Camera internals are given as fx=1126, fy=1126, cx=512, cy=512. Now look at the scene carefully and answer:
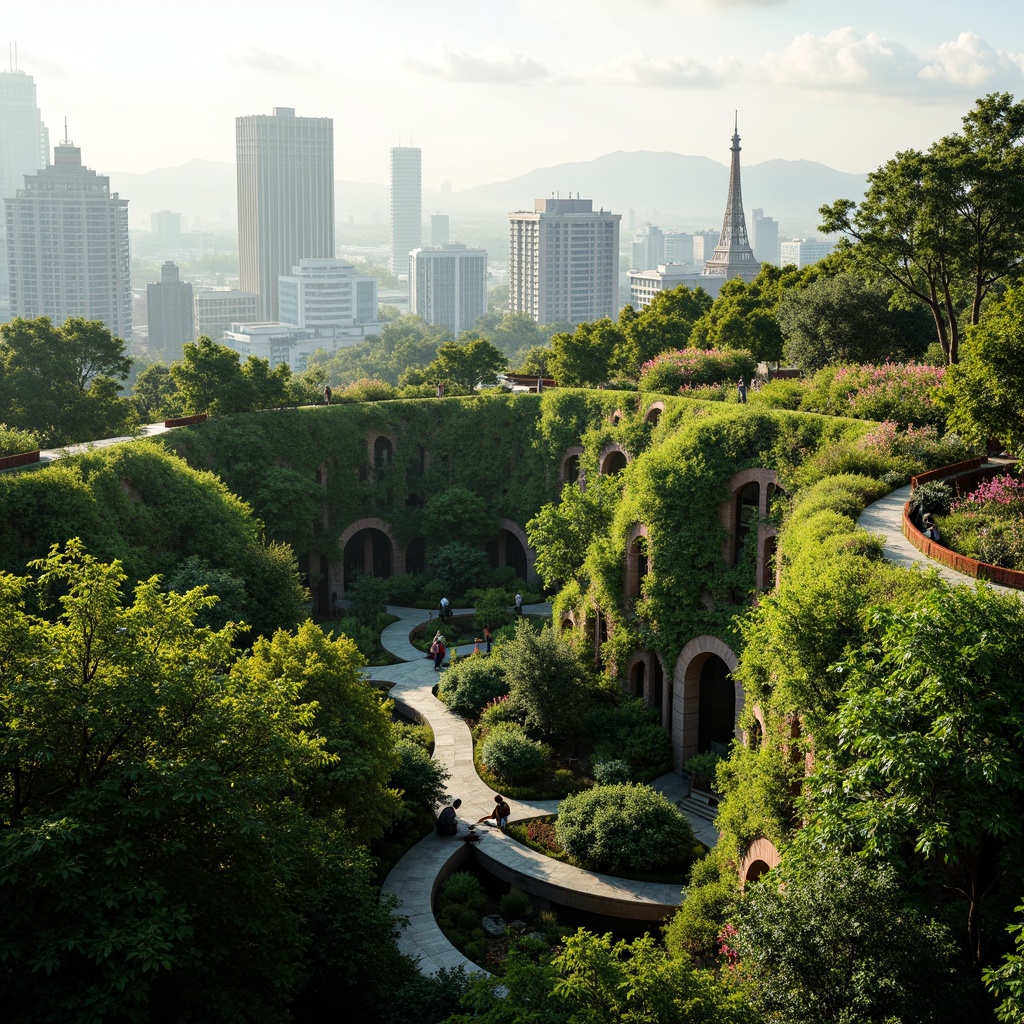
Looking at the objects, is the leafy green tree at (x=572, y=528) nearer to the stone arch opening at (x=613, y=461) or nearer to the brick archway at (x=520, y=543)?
the stone arch opening at (x=613, y=461)

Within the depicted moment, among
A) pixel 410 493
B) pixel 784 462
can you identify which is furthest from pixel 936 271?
pixel 410 493

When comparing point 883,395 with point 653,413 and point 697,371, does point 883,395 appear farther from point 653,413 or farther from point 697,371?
point 697,371

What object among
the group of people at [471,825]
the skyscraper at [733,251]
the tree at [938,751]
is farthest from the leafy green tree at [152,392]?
the skyscraper at [733,251]

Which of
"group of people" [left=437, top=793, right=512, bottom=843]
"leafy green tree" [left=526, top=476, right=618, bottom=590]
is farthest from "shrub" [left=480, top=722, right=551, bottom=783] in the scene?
"leafy green tree" [left=526, top=476, right=618, bottom=590]

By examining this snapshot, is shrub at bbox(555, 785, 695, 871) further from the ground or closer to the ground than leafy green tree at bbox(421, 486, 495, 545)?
closer to the ground

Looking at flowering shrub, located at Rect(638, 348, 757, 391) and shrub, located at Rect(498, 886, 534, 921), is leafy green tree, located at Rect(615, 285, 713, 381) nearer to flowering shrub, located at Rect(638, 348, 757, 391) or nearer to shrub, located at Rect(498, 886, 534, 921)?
flowering shrub, located at Rect(638, 348, 757, 391)

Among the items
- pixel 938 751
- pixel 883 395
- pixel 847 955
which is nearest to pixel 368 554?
pixel 883 395
